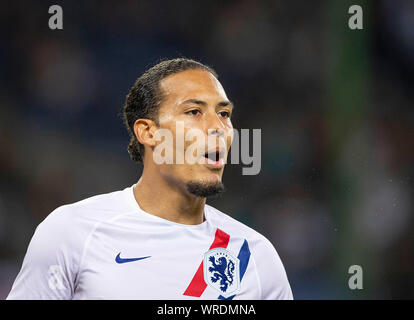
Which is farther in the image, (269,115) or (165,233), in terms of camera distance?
(269,115)

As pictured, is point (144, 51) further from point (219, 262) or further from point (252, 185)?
point (219, 262)

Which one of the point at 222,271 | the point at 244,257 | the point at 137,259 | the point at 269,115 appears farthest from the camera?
the point at 269,115

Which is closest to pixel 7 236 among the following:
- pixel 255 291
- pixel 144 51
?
pixel 144 51

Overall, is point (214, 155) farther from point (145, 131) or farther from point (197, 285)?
point (197, 285)

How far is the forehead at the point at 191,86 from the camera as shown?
2666 mm

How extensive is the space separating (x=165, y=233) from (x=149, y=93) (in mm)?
708

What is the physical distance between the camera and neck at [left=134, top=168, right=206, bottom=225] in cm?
268

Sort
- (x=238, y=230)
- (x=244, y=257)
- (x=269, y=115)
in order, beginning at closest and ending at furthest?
(x=244, y=257)
(x=238, y=230)
(x=269, y=115)

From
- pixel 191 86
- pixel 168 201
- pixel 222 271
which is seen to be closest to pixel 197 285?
pixel 222 271

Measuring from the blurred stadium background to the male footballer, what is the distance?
260cm

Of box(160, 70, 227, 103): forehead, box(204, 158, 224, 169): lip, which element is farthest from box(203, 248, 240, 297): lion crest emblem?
box(160, 70, 227, 103): forehead

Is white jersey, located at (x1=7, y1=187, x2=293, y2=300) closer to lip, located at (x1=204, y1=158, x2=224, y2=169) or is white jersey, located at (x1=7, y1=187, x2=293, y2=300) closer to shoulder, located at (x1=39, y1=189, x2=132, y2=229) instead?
shoulder, located at (x1=39, y1=189, x2=132, y2=229)

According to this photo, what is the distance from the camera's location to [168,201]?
269 cm

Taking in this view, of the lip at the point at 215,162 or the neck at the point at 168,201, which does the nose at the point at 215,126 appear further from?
the neck at the point at 168,201
